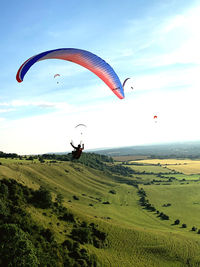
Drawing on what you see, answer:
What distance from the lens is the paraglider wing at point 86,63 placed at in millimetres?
20109

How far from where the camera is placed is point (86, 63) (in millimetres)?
22750

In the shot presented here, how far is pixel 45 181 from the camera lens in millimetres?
113688

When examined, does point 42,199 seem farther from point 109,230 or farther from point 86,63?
point 86,63

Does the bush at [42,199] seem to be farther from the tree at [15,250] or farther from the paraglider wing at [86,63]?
the paraglider wing at [86,63]

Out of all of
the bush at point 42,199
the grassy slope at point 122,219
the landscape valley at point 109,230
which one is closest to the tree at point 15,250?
the landscape valley at point 109,230

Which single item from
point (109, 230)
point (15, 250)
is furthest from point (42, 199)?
point (15, 250)

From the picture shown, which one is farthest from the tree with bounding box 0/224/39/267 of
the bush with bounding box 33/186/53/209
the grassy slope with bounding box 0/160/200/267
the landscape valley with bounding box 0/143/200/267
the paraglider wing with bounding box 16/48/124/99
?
the paraglider wing with bounding box 16/48/124/99

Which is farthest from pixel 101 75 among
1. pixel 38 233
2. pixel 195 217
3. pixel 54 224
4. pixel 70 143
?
pixel 195 217

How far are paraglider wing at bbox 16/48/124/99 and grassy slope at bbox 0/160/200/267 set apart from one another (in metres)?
37.8

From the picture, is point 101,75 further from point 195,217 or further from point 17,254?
point 195,217

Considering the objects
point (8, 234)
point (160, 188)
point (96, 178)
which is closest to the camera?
point (8, 234)

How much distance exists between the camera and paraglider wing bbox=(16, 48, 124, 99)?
2011 cm

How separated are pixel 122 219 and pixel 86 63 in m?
79.2

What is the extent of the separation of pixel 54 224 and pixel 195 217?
2873 inches
